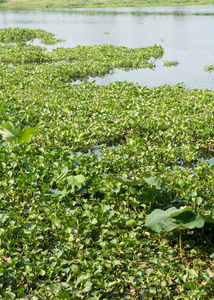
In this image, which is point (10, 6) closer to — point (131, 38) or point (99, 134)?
point (131, 38)

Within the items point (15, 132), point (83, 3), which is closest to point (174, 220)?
point (15, 132)

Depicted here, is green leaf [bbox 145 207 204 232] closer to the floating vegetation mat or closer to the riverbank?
the floating vegetation mat

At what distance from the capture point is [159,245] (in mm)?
3889

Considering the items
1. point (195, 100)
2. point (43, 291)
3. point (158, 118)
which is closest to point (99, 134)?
point (158, 118)

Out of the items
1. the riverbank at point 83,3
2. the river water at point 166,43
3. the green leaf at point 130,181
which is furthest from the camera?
the riverbank at point 83,3

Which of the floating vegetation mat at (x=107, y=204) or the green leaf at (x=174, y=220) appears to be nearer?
the floating vegetation mat at (x=107, y=204)

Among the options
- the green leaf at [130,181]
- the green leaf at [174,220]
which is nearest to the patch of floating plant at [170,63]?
the green leaf at [130,181]

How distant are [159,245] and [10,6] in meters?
60.6

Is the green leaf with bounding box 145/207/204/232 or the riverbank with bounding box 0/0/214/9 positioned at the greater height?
the riverbank with bounding box 0/0/214/9

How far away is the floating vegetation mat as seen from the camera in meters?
3.40

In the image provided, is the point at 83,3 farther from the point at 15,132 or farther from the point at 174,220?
the point at 174,220

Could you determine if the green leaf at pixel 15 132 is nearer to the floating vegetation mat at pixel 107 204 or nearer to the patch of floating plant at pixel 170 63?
the floating vegetation mat at pixel 107 204

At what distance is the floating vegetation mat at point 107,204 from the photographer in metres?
3.40

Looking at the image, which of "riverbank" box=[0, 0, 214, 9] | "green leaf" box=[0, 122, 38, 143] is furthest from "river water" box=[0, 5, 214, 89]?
"riverbank" box=[0, 0, 214, 9]
